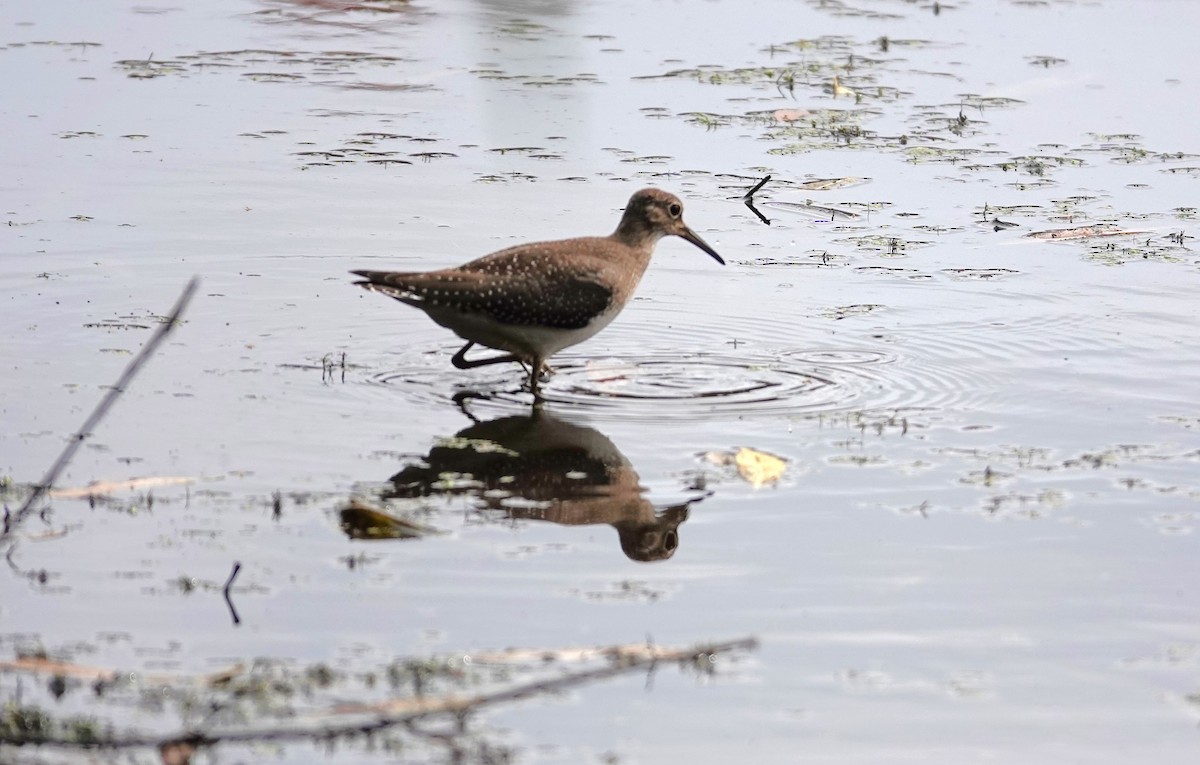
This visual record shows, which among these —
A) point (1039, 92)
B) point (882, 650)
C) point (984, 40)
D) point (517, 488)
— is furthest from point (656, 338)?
point (984, 40)

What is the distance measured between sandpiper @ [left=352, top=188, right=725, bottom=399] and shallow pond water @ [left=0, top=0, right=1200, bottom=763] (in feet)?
0.86

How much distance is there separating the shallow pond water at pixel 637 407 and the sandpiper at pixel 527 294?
0.26 m

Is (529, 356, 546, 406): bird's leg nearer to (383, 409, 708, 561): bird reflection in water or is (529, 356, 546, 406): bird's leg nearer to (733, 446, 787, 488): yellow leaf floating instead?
(383, 409, 708, 561): bird reflection in water

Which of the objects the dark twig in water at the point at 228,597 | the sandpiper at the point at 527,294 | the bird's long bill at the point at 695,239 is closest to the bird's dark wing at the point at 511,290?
the sandpiper at the point at 527,294

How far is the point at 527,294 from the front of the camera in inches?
362

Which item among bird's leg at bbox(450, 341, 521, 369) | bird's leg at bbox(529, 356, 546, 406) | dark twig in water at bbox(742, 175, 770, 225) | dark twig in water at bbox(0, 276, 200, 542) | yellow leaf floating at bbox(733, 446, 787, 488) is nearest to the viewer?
dark twig in water at bbox(0, 276, 200, 542)

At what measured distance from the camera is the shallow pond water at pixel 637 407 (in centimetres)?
561

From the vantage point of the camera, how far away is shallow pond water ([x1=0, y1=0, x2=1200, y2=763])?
221 inches

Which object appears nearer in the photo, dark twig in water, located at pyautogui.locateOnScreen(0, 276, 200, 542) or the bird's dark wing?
dark twig in water, located at pyautogui.locateOnScreen(0, 276, 200, 542)

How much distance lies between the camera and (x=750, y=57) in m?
18.7

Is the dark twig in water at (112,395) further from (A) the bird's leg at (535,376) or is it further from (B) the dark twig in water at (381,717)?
(A) the bird's leg at (535,376)

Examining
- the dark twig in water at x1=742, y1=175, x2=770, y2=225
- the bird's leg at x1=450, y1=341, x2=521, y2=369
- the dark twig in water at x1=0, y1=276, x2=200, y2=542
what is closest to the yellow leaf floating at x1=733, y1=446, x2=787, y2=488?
the bird's leg at x1=450, y1=341, x2=521, y2=369

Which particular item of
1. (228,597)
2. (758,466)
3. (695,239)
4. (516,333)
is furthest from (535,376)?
(228,597)

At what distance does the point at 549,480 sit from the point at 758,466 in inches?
36.0
